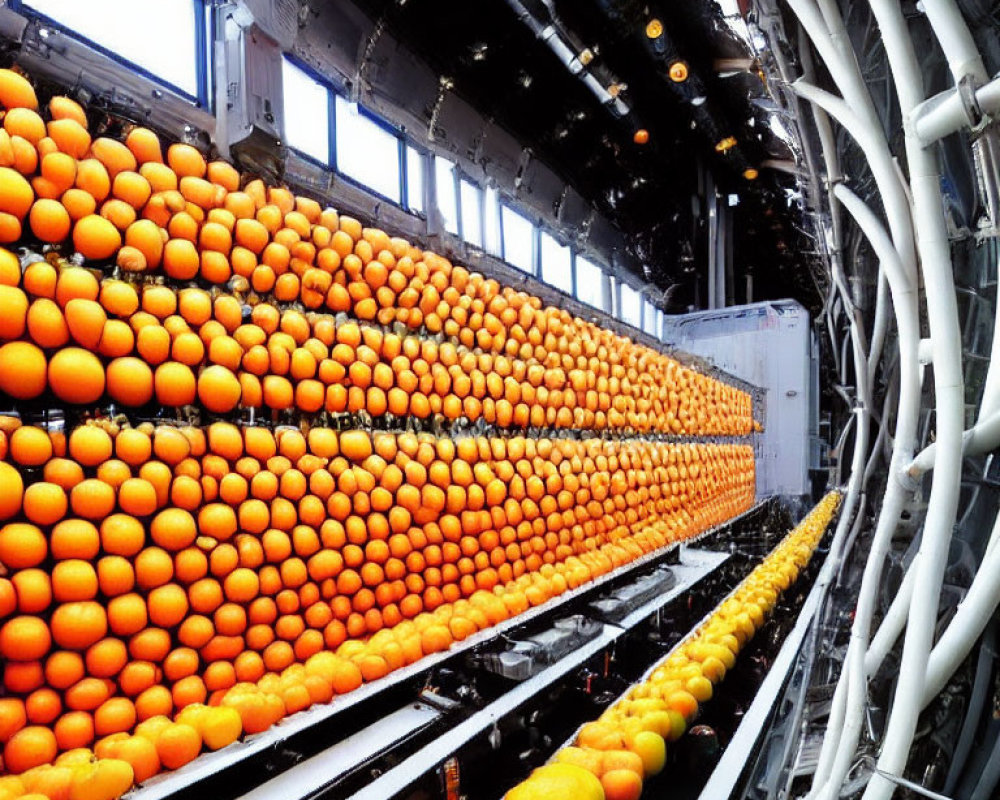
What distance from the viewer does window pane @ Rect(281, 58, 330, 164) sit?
3.55 metres

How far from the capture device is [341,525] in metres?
2.68

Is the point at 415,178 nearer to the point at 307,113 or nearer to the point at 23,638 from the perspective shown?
the point at 307,113

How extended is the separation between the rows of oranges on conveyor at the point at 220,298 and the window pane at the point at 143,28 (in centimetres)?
55

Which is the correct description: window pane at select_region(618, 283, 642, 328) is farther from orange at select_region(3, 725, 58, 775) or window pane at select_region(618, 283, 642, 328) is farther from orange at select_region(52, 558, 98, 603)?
orange at select_region(3, 725, 58, 775)

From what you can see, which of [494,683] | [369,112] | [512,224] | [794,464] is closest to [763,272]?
[794,464]

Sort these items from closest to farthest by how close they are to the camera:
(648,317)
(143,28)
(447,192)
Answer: (143,28) → (447,192) → (648,317)

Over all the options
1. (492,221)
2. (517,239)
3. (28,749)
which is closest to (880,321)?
(28,749)

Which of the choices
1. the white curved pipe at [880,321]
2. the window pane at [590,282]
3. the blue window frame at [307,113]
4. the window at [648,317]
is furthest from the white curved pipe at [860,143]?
the window at [648,317]

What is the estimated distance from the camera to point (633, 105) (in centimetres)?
677

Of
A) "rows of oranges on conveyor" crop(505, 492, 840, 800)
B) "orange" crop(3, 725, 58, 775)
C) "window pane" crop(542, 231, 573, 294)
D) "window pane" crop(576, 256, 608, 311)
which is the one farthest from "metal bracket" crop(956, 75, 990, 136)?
"window pane" crop(576, 256, 608, 311)

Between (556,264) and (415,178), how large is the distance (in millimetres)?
3105

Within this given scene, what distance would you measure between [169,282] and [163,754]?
167cm

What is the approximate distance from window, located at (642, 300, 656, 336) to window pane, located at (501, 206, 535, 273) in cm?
436

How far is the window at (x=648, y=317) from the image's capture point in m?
10.4
